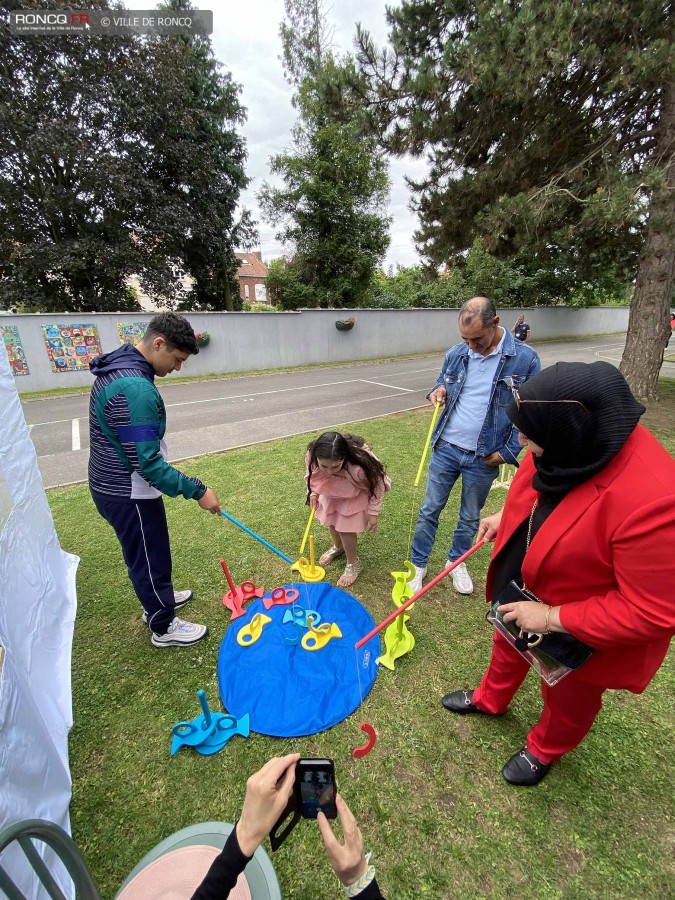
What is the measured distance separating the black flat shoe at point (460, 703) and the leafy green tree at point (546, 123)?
20.6 ft

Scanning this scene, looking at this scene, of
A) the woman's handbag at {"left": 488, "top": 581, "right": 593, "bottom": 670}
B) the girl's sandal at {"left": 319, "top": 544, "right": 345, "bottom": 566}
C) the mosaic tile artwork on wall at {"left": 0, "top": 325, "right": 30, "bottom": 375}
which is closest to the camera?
the woman's handbag at {"left": 488, "top": 581, "right": 593, "bottom": 670}

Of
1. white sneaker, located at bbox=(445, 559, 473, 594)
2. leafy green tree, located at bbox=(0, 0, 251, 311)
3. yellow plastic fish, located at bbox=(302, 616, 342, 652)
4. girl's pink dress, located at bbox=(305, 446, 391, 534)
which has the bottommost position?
yellow plastic fish, located at bbox=(302, 616, 342, 652)

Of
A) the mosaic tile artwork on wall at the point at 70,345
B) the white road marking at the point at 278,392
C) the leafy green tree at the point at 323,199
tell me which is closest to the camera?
the white road marking at the point at 278,392

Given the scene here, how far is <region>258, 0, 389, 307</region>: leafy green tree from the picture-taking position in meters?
16.5

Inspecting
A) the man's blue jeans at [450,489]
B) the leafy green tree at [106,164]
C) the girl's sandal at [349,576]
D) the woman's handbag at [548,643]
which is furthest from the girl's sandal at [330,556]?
the leafy green tree at [106,164]

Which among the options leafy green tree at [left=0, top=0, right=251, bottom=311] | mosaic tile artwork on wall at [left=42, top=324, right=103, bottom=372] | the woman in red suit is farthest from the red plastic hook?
leafy green tree at [left=0, top=0, right=251, bottom=311]

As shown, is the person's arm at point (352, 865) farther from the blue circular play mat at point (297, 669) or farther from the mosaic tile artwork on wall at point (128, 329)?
the mosaic tile artwork on wall at point (128, 329)

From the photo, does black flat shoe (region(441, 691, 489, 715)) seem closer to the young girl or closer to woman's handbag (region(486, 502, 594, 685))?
woman's handbag (region(486, 502, 594, 685))

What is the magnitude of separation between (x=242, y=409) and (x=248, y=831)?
8.34 m

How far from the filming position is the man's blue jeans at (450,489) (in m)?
2.65

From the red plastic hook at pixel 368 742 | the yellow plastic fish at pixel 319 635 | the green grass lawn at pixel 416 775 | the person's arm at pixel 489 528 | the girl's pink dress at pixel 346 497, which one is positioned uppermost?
the person's arm at pixel 489 528

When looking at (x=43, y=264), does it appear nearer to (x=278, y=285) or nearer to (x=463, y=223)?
(x=278, y=285)

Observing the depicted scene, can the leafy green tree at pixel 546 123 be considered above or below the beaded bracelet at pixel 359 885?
above

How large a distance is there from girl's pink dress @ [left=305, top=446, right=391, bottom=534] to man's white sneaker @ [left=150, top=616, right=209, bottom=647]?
1.15 meters
